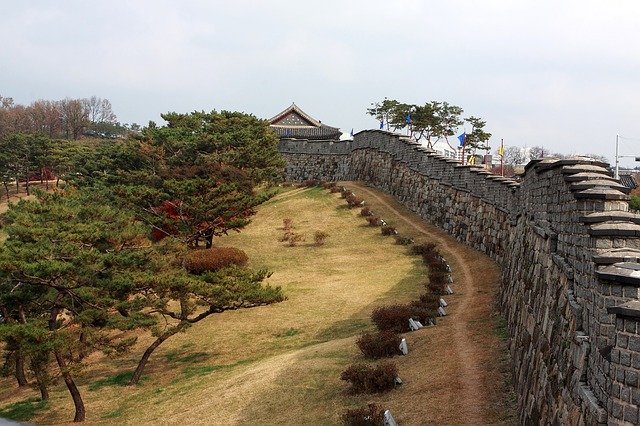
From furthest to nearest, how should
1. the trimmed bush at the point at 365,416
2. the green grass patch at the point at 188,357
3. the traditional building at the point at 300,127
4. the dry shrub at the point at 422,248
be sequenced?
the traditional building at the point at 300,127, the dry shrub at the point at 422,248, the green grass patch at the point at 188,357, the trimmed bush at the point at 365,416

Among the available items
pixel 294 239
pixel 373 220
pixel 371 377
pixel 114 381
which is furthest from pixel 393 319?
pixel 373 220

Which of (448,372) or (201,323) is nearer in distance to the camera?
(448,372)

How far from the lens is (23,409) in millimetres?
19609

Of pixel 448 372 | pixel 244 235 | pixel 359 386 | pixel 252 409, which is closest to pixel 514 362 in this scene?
pixel 448 372

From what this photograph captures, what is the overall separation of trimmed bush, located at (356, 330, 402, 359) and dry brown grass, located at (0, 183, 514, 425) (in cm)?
38

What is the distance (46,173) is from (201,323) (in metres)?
60.9

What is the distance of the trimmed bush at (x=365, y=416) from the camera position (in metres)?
11.5

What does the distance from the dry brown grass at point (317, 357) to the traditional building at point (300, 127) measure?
105ft

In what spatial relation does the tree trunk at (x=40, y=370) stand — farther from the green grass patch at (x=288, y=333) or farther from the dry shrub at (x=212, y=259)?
the dry shrub at (x=212, y=259)

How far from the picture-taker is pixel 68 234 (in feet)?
62.6

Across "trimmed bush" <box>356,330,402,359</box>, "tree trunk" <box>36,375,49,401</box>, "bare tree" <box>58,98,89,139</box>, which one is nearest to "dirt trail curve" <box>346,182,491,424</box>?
"trimmed bush" <box>356,330,402,359</box>

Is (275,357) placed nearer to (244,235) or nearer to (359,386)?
(359,386)

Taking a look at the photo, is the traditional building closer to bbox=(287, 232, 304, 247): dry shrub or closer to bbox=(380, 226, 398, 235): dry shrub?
bbox=(287, 232, 304, 247): dry shrub

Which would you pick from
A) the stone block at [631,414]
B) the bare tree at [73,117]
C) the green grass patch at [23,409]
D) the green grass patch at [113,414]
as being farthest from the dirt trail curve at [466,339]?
the bare tree at [73,117]
